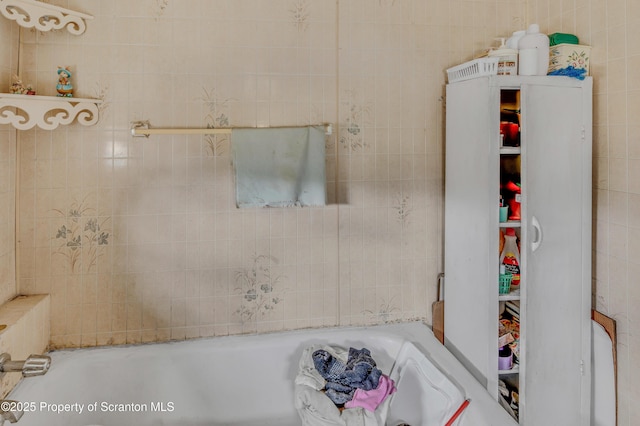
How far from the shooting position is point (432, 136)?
1678mm

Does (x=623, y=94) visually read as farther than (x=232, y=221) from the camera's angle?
No

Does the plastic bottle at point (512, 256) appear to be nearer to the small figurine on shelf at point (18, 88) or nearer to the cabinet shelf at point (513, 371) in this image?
the cabinet shelf at point (513, 371)

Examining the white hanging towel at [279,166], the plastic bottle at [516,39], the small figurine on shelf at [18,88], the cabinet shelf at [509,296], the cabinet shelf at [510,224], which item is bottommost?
the cabinet shelf at [509,296]

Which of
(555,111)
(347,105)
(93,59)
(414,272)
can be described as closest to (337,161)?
(347,105)

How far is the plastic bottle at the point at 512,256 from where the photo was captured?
140cm

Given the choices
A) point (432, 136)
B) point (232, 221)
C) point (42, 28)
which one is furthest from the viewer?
point (432, 136)

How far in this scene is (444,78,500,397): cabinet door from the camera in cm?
134

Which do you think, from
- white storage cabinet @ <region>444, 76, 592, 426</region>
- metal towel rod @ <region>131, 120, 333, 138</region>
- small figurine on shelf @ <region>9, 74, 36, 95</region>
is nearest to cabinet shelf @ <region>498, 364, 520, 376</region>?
white storage cabinet @ <region>444, 76, 592, 426</region>

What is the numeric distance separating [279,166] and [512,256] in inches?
36.0

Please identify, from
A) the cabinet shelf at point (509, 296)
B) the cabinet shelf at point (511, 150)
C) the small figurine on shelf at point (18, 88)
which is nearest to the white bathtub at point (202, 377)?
the cabinet shelf at point (509, 296)

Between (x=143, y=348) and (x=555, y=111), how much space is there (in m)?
1.73

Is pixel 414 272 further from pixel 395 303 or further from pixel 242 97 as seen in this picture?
pixel 242 97

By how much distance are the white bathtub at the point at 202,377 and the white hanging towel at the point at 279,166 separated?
560 mm

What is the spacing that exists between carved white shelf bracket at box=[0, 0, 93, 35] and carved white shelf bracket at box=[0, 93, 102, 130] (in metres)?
0.24
